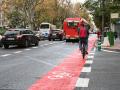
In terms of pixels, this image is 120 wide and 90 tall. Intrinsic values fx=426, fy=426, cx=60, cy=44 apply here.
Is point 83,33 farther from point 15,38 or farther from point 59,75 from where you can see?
point 15,38

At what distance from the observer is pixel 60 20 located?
108438mm

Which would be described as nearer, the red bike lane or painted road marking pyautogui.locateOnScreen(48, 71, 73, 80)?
the red bike lane

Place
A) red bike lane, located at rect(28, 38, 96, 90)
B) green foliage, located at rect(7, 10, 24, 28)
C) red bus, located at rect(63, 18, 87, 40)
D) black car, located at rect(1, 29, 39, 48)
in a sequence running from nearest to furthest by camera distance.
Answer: red bike lane, located at rect(28, 38, 96, 90), black car, located at rect(1, 29, 39, 48), red bus, located at rect(63, 18, 87, 40), green foliage, located at rect(7, 10, 24, 28)

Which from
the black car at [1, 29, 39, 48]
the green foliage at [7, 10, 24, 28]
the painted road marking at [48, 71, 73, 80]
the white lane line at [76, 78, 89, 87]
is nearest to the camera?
the white lane line at [76, 78, 89, 87]

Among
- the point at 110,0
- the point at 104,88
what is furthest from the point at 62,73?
the point at 110,0

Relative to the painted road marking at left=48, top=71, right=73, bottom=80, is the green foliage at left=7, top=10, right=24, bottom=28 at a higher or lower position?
higher

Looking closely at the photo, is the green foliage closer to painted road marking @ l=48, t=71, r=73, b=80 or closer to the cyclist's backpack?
the cyclist's backpack

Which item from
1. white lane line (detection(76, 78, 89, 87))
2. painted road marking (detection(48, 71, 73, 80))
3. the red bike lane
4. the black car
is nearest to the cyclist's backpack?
the red bike lane

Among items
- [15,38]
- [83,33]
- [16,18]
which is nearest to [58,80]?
[83,33]

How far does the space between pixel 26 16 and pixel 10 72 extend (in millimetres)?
59778

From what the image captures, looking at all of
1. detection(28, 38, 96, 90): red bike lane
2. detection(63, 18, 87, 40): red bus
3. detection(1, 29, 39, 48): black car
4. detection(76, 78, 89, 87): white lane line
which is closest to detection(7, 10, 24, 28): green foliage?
detection(63, 18, 87, 40): red bus

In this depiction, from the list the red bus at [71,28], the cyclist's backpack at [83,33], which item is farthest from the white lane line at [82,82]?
the red bus at [71,28]

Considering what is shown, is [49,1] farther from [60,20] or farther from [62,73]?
[62,73]

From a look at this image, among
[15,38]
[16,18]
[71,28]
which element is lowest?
[71,28]
